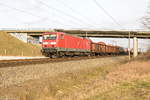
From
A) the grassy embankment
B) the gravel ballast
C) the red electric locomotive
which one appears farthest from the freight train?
the grassy embankment

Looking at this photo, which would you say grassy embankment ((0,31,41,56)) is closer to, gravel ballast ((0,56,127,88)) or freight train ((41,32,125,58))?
freight train ((41,32,125,58))

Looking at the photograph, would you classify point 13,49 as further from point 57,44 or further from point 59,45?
point 57,44

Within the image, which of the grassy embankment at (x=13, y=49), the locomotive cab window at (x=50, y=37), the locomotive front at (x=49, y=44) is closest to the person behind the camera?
the locomotive front at (x=49, y=44)

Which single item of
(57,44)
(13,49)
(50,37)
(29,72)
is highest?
(50,37)

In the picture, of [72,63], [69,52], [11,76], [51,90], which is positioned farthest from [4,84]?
[69,52]

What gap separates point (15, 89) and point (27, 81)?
214cm

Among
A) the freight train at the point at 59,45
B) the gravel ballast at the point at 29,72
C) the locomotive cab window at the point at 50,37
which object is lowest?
the gravel ballast at the point at 29,72

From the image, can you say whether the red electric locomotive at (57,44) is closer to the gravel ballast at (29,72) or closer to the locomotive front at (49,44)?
the locomotive front at (49,44)

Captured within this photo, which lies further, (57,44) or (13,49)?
(13,49)

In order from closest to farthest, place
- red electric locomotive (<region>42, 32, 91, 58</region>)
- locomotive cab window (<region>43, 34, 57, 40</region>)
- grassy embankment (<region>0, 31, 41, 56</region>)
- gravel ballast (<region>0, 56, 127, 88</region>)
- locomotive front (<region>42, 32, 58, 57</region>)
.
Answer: gravel ballast (<region>0, 56, 127, 88</region>)
locomotive front (<region>42, 32, 58, 57</region>)
red electric locomotive (<region>42, 32, 91, 58</region>)
locomotive cab window (<region>43, 34, 57, 40</region>)
grassy embankment (<region>0, 31, 41, 56</region>)

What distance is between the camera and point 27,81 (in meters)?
12.8

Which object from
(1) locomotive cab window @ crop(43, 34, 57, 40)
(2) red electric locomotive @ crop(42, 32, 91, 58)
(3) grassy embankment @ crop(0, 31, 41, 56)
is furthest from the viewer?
(3) grassy embankment @ crop(0, 31, 41, 56)

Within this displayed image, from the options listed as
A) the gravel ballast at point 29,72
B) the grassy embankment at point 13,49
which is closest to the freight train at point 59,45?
the gravel ballast at point 29,72

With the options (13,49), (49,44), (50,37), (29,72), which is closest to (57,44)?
(49,44)
